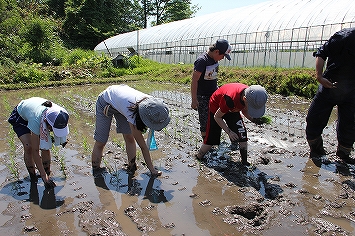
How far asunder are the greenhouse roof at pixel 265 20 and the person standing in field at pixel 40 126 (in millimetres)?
11314

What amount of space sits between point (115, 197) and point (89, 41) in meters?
32.1

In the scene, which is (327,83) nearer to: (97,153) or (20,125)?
(97,153)

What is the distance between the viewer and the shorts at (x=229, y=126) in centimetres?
372

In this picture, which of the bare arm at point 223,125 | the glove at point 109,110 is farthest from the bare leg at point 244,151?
the glove at point 109,110

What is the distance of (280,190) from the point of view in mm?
3123

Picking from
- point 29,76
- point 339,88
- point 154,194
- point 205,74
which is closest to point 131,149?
point 154,194

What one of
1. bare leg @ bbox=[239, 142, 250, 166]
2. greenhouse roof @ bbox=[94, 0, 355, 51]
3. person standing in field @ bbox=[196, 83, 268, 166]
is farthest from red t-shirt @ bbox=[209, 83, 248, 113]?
greenhouse roof @ bbox=[94, 0, 355, 51]

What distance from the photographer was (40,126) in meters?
3.00

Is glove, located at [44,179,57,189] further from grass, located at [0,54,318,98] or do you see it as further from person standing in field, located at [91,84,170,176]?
grass, located at [0,54,318,98]

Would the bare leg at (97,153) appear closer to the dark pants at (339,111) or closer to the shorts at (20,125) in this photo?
the shorts at (20,125)

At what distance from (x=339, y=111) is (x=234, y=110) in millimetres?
1322

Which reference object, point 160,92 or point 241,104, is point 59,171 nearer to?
point 241,104

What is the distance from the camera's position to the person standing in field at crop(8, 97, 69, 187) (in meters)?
2.91

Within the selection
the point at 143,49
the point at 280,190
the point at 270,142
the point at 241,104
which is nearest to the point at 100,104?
the point at 241,104
